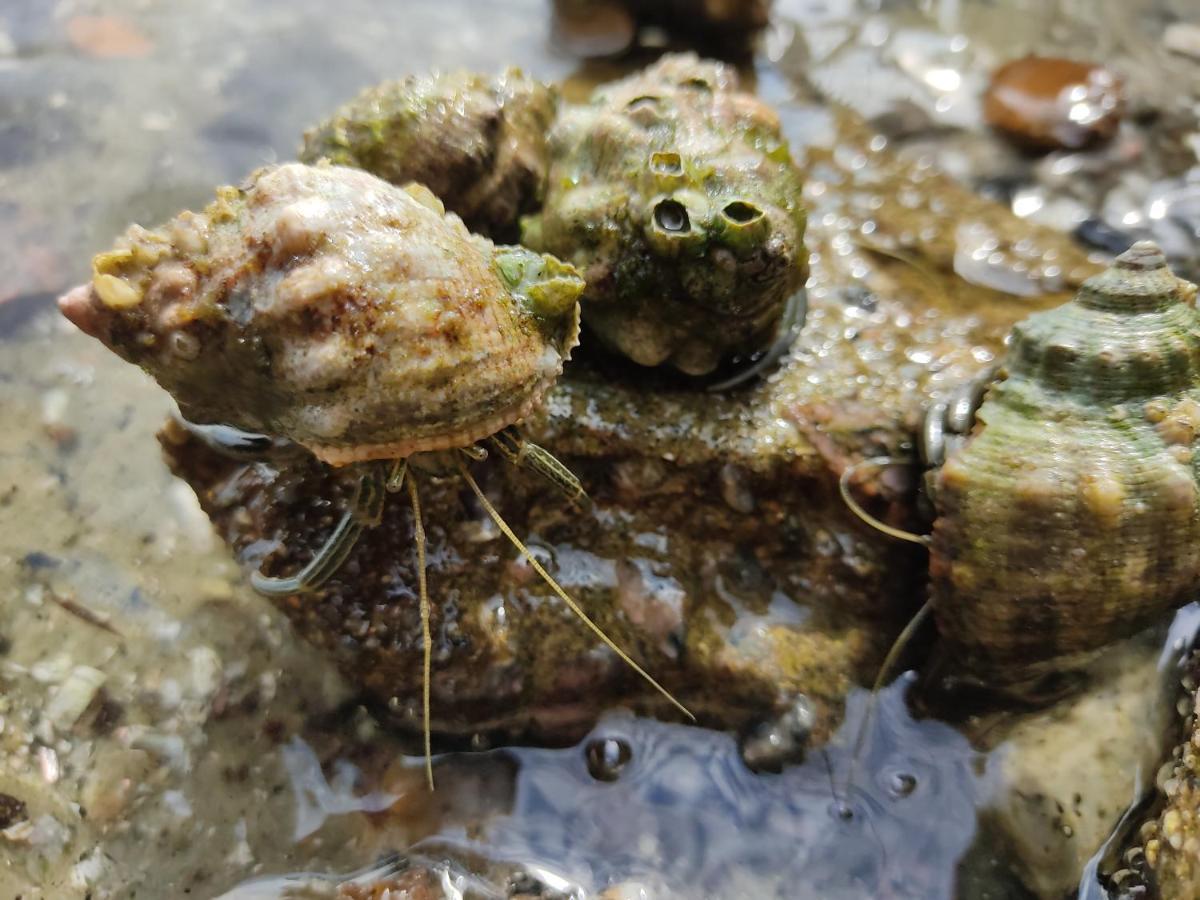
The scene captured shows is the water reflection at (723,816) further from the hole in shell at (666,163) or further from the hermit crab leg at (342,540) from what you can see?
the hole in shell at (666,163)

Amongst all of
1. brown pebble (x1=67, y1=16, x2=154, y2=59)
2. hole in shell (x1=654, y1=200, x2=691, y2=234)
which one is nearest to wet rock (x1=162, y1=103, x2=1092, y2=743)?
hole in shell (x1=654, y1=200, x2=691, y2=234)

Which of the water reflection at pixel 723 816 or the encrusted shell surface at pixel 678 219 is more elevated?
the encrusted shell surface at pixel 678 219

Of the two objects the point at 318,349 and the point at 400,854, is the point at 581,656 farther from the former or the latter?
the point at 318,349

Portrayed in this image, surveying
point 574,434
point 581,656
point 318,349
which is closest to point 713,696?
point 581,656

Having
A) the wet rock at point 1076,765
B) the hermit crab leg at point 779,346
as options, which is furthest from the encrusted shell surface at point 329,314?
the wet rock at point 1076,765

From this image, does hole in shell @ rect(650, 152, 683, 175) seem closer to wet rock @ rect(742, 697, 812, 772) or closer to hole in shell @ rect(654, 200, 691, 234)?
hole in shell @ rect(654, 200, 691, 234)

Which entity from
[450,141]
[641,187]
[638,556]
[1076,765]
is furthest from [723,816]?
[450,141]
